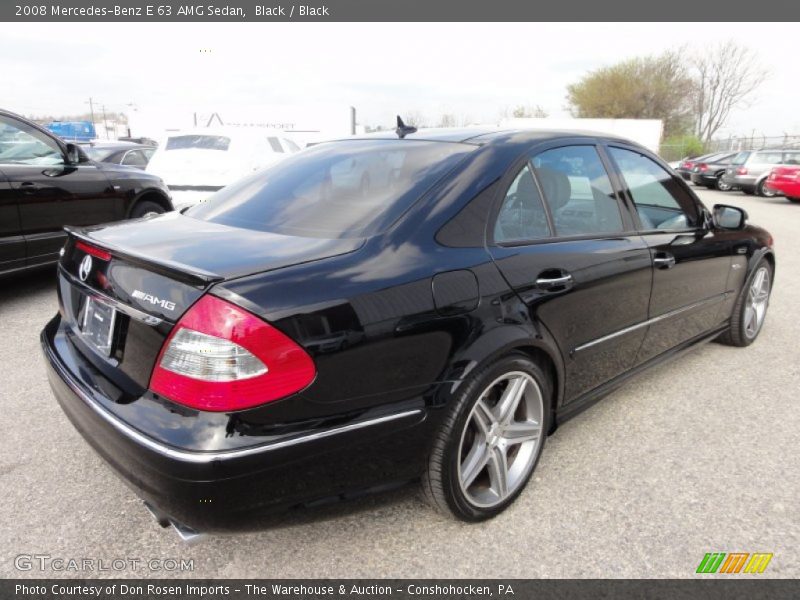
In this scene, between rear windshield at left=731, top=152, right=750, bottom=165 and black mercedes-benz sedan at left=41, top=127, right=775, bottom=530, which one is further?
rear windshield at left=731, top=152, right=750, bottom=165

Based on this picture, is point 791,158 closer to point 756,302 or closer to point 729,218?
point 756,302

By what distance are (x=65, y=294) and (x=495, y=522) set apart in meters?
2.00

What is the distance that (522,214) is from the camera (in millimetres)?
2316

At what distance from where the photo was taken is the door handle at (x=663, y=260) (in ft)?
9.49

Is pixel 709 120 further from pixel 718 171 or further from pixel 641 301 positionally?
pixel 641 301

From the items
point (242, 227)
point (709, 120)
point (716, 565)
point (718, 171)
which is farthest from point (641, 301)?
point (709, 120)

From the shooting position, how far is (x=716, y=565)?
1.99m

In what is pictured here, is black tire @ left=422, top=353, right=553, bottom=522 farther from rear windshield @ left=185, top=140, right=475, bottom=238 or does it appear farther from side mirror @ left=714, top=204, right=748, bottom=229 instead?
side mirror @ left=714, top=204, right=748, bottom=229

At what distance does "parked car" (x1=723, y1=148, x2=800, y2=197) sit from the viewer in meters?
17.5

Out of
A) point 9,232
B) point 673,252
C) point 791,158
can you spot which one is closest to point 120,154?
point 9,232

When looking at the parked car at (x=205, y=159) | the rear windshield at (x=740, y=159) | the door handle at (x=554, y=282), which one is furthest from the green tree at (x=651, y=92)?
the door handle at (x=554, y=282)

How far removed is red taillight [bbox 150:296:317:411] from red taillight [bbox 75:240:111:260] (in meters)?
0.56

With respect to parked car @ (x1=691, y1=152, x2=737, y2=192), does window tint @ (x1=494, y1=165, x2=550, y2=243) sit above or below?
above

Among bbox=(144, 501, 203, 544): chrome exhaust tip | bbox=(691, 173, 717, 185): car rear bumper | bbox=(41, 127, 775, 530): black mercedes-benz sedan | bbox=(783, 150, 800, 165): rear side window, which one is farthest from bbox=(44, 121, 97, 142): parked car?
bbox=(144, 501, 203, 544): chrome exhaust tip
